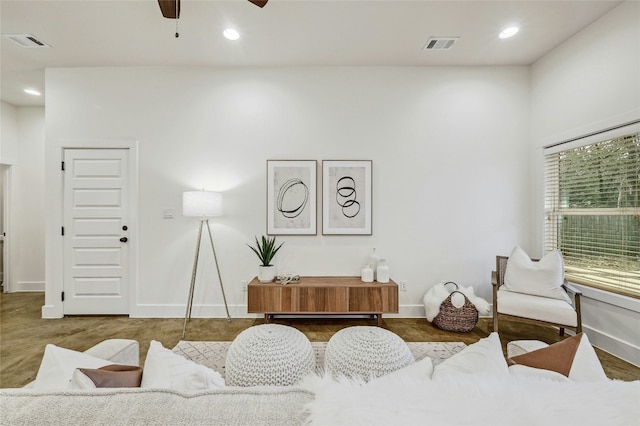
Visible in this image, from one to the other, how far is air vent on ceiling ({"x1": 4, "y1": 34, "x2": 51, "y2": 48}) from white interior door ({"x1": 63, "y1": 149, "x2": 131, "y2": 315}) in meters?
1.08

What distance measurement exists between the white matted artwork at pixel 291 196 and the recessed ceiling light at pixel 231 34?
1268 mm

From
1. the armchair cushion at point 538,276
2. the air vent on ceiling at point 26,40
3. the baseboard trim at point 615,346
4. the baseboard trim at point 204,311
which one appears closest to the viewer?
the baseboard trim at point 615,346

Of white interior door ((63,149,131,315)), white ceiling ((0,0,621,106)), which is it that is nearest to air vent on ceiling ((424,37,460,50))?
white ceiling ((0,0,621,106))

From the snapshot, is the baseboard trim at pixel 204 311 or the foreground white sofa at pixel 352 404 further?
the baseboard trim at pixel 204 311

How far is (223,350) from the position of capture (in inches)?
101

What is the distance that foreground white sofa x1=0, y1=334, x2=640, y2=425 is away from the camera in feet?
1.82

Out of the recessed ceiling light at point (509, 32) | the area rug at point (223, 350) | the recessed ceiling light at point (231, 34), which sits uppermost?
the recessed ceiling light at point (509, 32)

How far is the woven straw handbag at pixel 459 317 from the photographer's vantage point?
2.96 m

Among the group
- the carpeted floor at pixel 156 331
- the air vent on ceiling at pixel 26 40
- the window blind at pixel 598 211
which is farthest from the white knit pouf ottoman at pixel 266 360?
the air vent on ceiling at pixel 26 40

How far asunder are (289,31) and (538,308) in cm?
335

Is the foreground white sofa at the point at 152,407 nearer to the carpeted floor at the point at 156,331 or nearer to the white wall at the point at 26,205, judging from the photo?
the carpeted floor at the point at 156,331

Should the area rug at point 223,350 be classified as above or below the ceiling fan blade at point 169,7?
below

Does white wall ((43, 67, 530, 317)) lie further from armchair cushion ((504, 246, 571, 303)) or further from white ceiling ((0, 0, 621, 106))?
armchair cushion ((504, 246, 571, 303))

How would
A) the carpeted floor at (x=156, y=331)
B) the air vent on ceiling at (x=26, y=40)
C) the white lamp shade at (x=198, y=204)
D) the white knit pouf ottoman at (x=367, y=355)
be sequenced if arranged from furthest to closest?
the white lamp shade at (x=198, y=204)
the air vent on ceiling at (x=26, y=40)
the carpeted floor at (x=156, y=331)
the white knit pouf ottoman at (x=367, y=355)
